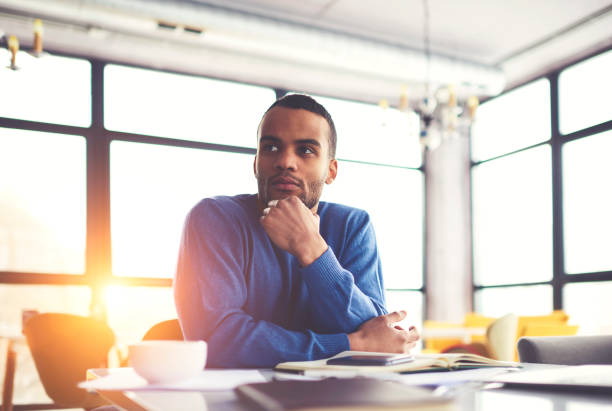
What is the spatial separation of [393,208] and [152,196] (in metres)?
2.94

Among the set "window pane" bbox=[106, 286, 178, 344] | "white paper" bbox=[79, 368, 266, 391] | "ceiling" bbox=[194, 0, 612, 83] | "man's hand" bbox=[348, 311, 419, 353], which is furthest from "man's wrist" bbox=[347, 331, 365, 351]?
"window pane" bbox=[106, 286, 178, 344]

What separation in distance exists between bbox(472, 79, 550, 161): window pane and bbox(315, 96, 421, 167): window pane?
0.84 metres

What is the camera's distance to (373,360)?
3.15 ft

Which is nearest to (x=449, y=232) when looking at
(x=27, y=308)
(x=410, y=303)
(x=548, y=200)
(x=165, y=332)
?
(x=410, y=303)

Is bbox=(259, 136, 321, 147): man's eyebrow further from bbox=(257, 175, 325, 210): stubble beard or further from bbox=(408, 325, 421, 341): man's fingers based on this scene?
bbox=(408, 325, 421, 341): man's fingers

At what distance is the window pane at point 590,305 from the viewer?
5621 mm

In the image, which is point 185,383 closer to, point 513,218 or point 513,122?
point 513,218

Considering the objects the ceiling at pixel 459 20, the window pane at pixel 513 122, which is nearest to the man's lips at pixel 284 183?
the ceiling at pixel 459 20

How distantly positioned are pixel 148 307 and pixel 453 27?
4.03 metres

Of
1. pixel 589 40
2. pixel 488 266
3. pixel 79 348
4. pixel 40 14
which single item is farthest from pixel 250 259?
pixel 488 266

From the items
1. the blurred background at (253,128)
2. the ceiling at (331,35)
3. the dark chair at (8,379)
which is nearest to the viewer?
the dark chair at (8,379)

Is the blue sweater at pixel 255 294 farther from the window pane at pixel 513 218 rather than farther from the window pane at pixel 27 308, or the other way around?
the window pane at pixel 513 218

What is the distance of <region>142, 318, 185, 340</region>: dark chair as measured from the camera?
151cm

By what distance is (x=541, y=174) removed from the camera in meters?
6.39
